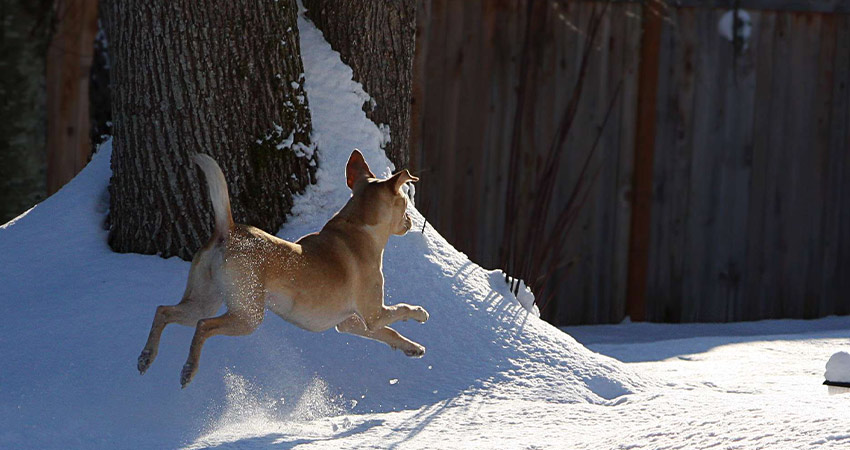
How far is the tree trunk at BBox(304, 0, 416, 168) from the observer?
5.25 meters

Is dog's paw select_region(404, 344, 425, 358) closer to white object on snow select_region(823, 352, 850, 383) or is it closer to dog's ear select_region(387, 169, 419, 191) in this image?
dog's ear select_region(387, 169, 419, 191)

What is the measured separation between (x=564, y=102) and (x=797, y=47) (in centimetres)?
183

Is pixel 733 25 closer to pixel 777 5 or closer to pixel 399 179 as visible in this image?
pixel 777 5

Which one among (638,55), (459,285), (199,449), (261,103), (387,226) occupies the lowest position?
(199,449)

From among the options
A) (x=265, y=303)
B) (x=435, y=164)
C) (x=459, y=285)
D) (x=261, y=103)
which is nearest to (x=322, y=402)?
(x=265, y=303)

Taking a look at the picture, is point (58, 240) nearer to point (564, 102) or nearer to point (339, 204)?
point (339, 204)

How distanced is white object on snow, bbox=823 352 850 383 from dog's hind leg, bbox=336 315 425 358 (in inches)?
66.8

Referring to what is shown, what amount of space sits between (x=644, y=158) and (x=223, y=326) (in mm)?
4534

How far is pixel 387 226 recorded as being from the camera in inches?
158

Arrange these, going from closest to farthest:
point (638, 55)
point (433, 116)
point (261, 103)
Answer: point (261, 103) < point (433, 116) < point (638, 55)

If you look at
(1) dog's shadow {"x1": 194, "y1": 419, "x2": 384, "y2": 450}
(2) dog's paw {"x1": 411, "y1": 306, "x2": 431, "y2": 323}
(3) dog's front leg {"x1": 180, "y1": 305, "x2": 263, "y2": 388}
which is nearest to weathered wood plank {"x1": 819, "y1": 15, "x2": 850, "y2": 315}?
(2) dog's paw {"x1": 411, "y1": 306, "x2": 431, "y2": 323}

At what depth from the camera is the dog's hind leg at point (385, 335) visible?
4016mm

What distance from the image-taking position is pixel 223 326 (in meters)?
3.50

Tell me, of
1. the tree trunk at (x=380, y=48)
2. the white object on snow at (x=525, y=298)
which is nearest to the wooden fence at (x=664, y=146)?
the tree trunk at (x=380, y=48)
